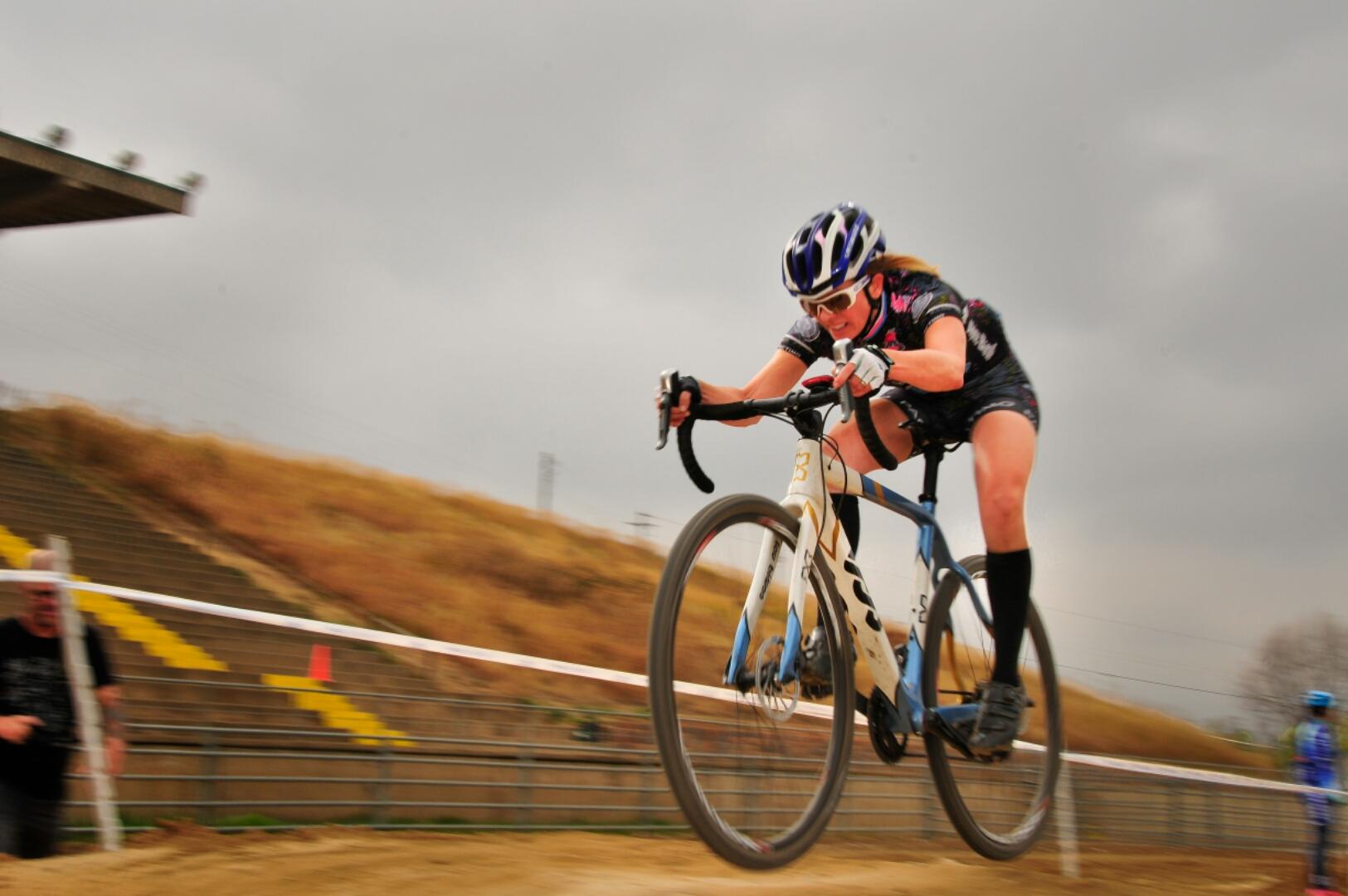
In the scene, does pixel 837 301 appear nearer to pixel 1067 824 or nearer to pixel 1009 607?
pixel 1009 607

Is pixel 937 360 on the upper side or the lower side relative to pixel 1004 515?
upper

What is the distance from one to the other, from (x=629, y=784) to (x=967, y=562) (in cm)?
546

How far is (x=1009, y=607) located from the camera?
14.3 ft

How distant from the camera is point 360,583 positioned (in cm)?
1722

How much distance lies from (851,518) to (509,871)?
234 cm

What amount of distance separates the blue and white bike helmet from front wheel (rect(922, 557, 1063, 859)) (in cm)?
135

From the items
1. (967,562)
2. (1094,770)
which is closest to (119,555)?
(967,562)

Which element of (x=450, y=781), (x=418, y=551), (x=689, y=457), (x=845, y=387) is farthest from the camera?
(x=418, y=551)

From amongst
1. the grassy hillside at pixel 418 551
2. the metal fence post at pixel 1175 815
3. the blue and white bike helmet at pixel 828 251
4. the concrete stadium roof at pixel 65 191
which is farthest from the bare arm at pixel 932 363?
the concrete stadium roof at pixel 65 191

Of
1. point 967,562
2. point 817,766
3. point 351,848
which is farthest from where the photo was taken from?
point 351,848

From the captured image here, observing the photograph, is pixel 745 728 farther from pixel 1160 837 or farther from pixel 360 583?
pixel 360 583

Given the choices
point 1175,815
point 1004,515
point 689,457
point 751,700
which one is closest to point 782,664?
point 751,700

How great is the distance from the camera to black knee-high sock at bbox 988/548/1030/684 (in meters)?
4.34

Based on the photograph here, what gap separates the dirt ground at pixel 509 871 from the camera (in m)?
4.32
